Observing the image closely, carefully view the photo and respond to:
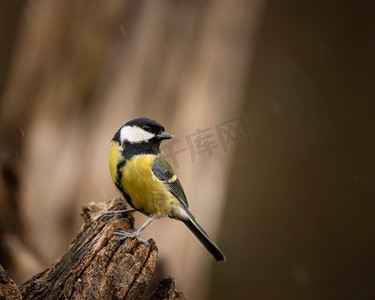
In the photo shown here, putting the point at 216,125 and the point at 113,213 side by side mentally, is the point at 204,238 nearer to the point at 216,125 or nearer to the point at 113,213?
the point at 113,213

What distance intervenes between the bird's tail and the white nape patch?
1.21ft

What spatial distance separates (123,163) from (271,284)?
6.09 feet

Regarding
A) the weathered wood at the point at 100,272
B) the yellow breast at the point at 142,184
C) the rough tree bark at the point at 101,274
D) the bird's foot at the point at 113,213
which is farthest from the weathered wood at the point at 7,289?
the yellow breast at the point at 142,184

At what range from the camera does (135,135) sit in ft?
5.76

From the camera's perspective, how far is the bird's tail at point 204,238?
1.89m

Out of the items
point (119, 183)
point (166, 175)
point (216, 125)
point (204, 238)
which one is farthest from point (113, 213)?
point (216, 125)

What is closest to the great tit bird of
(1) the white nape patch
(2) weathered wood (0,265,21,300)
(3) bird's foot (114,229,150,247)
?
(1) the white nape patch

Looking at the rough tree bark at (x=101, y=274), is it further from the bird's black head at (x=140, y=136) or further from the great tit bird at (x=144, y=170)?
the bird's black head at (x=140, y=136)

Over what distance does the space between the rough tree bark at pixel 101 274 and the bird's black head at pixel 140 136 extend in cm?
38

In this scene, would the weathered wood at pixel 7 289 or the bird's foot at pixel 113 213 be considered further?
the bird's foot at pixel 113 213

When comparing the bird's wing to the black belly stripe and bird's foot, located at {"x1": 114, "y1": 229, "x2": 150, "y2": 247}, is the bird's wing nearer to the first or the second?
the black belly stripe

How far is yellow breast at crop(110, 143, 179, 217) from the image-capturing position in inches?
66.8

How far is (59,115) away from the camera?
2.32m

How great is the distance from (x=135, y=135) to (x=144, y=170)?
140 millimetres
